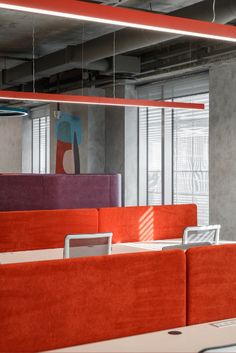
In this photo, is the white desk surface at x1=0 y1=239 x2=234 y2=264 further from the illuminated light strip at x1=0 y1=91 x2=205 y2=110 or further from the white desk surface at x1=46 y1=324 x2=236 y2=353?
the white desk surface at x1=46 y1=324 x2=236 y2=353

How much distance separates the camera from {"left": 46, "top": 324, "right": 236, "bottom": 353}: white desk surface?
221 centimetres

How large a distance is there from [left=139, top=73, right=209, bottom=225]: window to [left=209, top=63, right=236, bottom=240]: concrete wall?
2.20 feet

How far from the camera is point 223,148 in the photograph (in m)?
8.61

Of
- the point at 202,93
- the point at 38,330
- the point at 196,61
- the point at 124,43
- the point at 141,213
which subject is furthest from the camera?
the point at 202,93

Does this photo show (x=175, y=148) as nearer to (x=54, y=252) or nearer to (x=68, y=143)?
(x=68, y=143)

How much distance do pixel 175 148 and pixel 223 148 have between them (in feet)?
5.84

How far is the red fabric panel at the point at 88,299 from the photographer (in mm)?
2615

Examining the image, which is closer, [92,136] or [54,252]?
[54,252]

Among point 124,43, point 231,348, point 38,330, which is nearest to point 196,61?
point 124,43

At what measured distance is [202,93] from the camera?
9.60 m

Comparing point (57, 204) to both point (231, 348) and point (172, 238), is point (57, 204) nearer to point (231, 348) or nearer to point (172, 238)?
point (172, 238)

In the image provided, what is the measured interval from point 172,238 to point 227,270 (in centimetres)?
313

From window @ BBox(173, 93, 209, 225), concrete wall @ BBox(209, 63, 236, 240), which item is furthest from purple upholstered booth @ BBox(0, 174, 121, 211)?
window @ BBox(173, 93, 209, 225)

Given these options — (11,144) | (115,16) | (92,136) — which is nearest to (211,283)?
(115,16)
